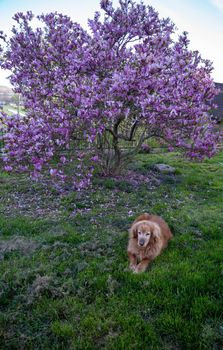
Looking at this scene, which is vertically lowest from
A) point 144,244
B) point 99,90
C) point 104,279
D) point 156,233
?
point 104,279

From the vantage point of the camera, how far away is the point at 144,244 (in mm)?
4141

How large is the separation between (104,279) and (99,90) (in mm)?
4110

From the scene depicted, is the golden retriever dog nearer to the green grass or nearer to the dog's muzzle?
the dog's muzzle

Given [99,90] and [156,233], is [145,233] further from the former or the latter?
[99,90]

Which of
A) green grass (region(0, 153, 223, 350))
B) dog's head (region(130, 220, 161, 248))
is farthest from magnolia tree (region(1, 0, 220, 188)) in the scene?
dog's head (region(130, 220, 161, 248))

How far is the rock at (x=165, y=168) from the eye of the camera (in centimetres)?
967

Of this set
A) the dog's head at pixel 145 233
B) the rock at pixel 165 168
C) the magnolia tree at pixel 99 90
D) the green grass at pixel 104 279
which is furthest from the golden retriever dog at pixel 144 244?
the rock at pixel 165 168

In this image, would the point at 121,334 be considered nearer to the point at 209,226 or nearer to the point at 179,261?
the point at 179,261

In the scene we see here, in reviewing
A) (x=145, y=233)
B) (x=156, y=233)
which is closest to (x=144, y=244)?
(x=145, y=233)

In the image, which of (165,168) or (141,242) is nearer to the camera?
(141,242)

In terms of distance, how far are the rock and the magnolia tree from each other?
1436mm

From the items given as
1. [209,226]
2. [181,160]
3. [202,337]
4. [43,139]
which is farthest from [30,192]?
[181,160]

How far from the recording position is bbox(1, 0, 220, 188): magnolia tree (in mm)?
6062

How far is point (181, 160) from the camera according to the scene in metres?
11.8
